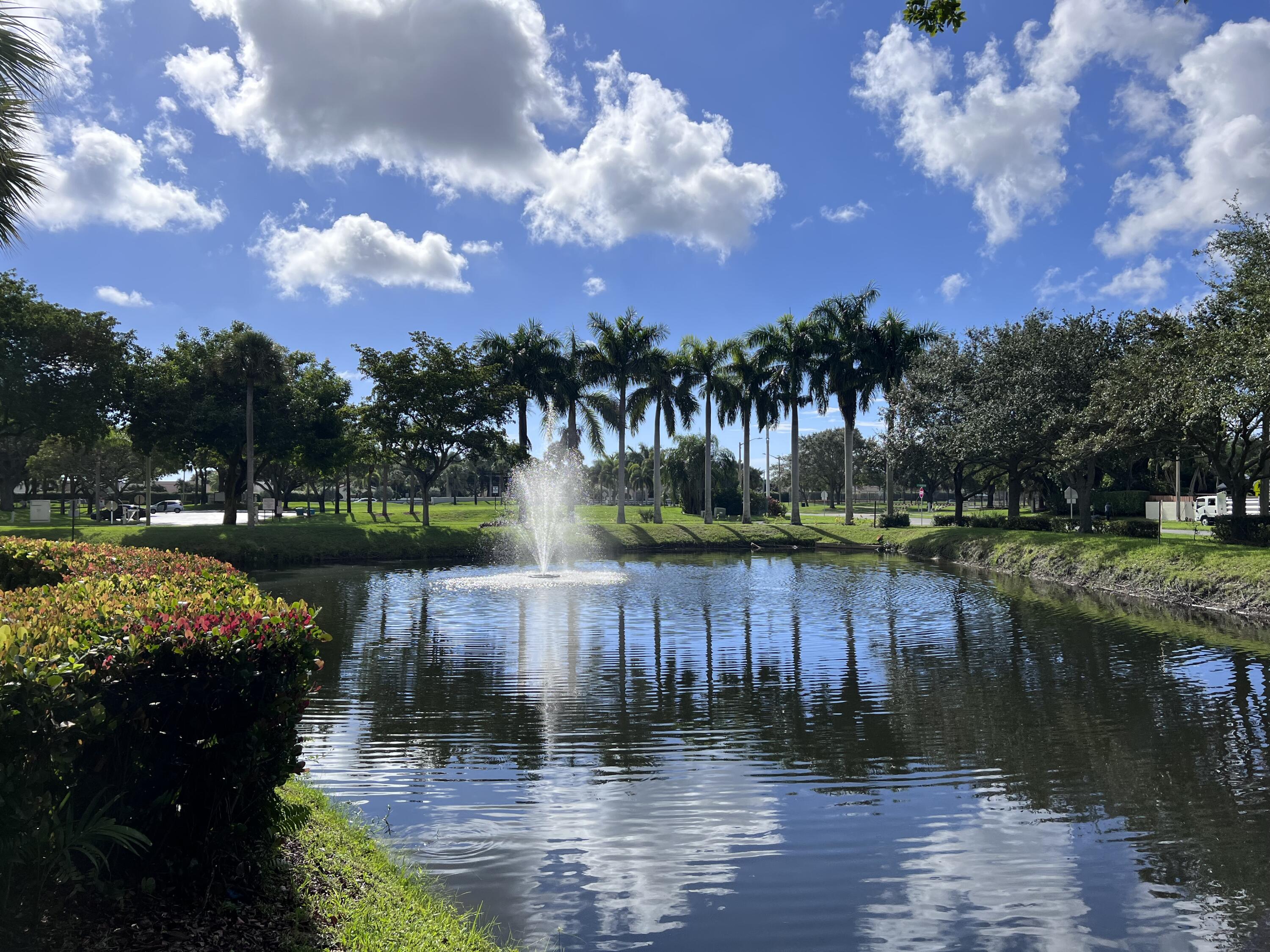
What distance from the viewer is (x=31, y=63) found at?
10422 mm

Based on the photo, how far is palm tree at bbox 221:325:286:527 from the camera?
42.9 meters

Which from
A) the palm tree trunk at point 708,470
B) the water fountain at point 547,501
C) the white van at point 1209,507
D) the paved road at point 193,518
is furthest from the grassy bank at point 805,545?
the white van at point 1209,507

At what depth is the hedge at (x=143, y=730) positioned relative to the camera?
385cm

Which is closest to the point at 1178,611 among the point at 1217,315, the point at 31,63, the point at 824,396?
the point at 1217,315

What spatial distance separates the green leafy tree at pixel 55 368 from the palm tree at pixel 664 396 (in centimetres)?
2819

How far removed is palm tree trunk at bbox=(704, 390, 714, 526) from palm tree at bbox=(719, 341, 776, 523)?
78 centimetres

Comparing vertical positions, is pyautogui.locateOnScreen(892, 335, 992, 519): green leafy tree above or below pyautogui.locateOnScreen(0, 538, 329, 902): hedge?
above

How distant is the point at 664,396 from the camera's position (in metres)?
50.9

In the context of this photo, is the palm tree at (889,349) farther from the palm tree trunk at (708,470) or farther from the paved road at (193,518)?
the paved road at (193,518)

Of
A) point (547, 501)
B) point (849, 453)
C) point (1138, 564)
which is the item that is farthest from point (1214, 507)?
point (547, 501)

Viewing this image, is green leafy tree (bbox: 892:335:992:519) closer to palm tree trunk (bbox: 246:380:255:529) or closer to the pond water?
the pond water

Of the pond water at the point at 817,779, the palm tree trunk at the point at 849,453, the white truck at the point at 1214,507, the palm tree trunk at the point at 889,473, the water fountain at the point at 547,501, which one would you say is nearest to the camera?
the pond water at the point at 817,779

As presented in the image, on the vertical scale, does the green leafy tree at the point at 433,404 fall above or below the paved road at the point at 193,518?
above

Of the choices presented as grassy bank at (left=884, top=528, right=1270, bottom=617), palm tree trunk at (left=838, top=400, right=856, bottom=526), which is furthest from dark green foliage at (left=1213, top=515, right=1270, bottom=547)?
palm tree trunk at (left=838, top=400, right=856, bottom=526)
